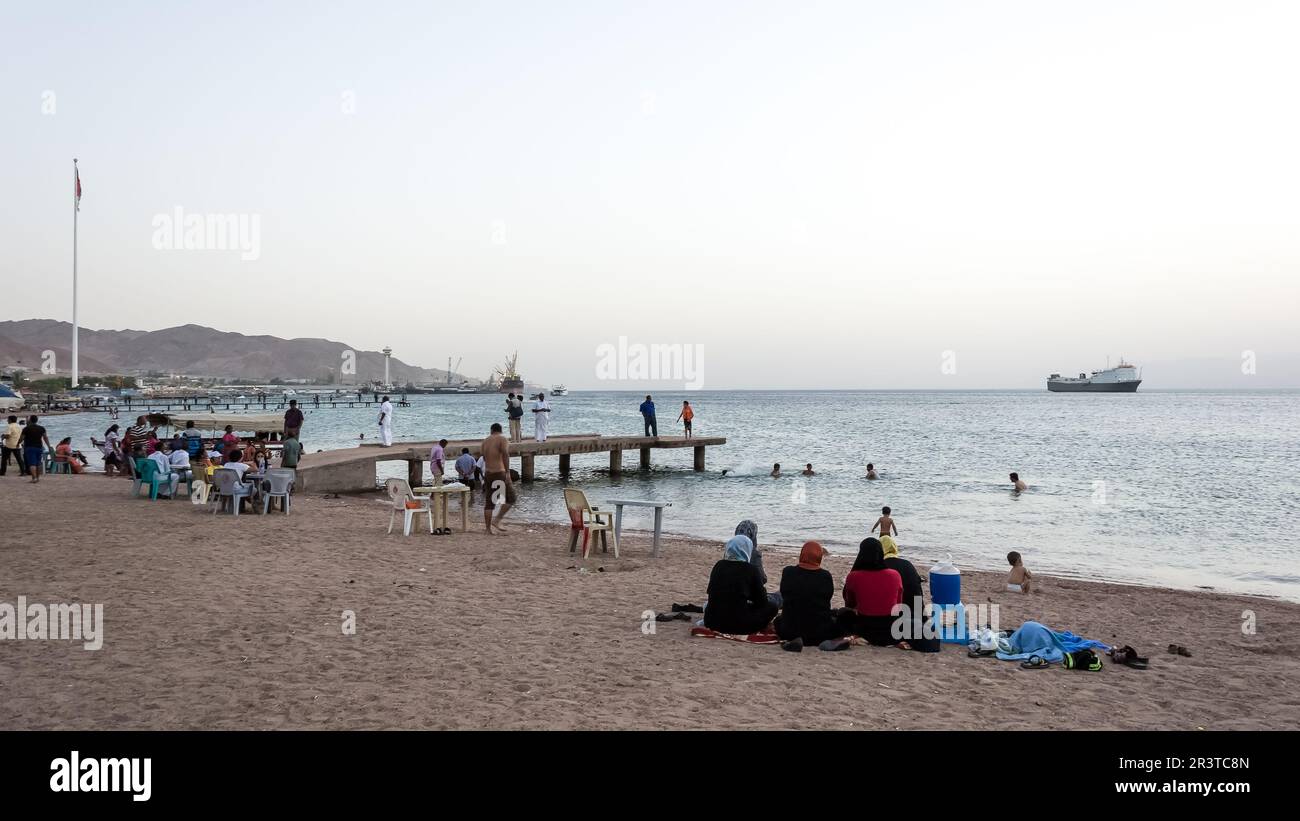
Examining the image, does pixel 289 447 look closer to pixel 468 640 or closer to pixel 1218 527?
pixel 468 640

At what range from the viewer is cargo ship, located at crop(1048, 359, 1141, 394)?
534ft

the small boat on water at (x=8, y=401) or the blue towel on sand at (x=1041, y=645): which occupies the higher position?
the small boat on water at (x=8, y=401)

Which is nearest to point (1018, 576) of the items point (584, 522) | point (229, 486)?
point (584, 522)

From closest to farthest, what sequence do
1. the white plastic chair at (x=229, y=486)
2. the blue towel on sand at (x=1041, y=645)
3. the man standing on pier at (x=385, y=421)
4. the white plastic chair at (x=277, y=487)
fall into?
the blue towel on sand at (x=1041, y=645), the white plastic chair at (x=229, y=486), the white plastic chair at (x=277, y=487), the man standing on pier at (x=385, y=421)

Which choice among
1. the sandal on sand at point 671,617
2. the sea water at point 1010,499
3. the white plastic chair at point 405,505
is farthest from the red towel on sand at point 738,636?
the sea water at point 1010,499

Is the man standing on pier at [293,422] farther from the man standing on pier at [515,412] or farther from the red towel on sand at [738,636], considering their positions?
the red towel on sand at [738,636]

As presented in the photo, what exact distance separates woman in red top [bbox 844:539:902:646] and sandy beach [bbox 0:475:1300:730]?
17 centimetres

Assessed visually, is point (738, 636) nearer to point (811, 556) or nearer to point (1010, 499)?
point (811, 556)

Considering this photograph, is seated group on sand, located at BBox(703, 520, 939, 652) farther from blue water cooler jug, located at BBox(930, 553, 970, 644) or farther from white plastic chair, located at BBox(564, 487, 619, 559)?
white plastic chair, located at BBox(564, 487, 619, 559)

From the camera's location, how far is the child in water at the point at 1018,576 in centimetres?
1163

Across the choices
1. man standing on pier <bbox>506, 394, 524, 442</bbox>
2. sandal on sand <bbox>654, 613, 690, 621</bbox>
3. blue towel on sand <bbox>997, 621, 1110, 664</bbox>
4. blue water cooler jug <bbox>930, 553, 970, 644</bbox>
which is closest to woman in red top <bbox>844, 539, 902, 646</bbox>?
blue water cooler jug <bbox>930, 553, 970, 644</bbox>

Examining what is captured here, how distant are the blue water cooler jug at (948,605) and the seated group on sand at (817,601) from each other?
302 millimetres

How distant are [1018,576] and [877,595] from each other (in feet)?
16.2
